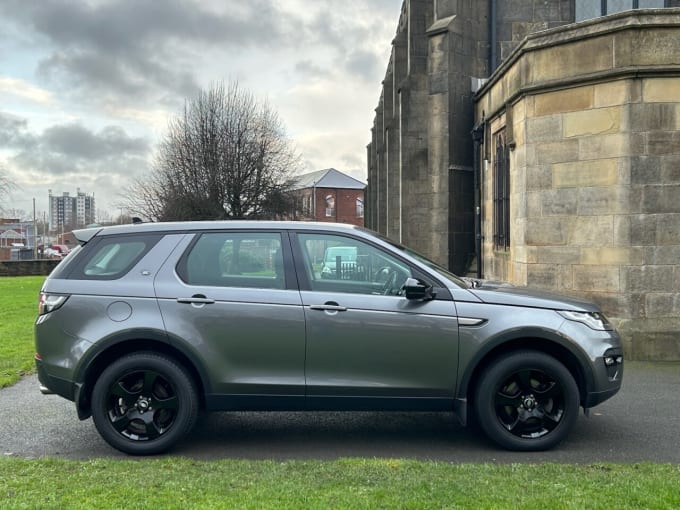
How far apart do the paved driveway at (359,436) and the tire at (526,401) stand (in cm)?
13

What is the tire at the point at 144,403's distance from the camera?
4594mm

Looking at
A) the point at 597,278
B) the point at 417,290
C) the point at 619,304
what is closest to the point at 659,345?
the point at 619,304

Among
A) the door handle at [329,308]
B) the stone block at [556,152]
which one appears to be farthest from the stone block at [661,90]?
the door handle at [329,308]

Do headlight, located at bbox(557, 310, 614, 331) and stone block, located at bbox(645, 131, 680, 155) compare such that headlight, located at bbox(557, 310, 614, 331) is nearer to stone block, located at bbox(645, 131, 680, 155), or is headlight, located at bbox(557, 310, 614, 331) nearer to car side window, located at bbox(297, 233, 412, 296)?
car side window, located at bbox(297, 233, 412, 296)

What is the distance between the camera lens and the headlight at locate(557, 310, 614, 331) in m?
4.73

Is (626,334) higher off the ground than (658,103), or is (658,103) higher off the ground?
(658,103)

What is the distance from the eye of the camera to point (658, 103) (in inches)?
324

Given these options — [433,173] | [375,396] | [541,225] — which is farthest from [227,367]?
[433,173]

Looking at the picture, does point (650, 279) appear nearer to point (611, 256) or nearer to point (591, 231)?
point (611, 256)

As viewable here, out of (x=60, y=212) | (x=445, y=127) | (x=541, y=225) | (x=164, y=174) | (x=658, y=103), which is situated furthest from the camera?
(x=60, y=212)

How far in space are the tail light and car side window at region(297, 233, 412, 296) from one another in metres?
1.93

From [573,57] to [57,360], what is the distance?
782cm

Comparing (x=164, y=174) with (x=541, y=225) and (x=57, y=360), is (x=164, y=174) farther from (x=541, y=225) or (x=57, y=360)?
(x=57, y=360)

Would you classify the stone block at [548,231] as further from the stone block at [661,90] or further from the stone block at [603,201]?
the stone block at [661,90]
